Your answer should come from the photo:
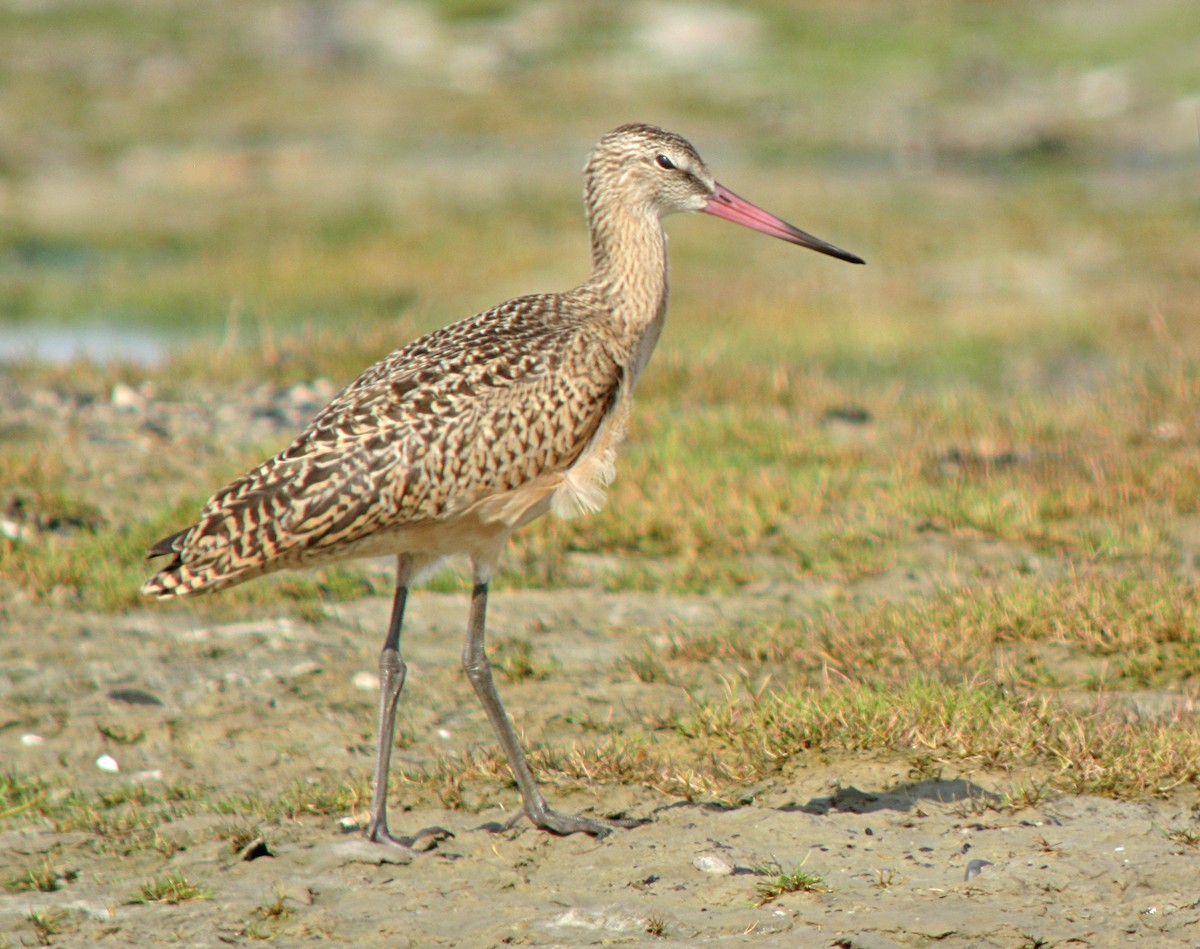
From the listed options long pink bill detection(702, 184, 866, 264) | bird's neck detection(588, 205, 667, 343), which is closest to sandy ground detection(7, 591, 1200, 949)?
bird's neck detection(588, 205, 667, 343)

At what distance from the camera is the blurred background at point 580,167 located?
14.0 m

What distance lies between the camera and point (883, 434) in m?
8.91

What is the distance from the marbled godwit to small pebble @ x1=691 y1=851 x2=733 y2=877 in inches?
15.7

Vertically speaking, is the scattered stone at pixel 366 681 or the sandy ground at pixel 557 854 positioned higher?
the scattered stone at pixel 366 681

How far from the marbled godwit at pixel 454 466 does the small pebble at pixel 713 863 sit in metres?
0.40

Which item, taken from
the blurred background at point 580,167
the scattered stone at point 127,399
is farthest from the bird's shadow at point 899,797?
the blurred background at point 580,167

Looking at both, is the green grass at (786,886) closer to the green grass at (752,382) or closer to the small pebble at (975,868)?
the small pebble at (975,868)

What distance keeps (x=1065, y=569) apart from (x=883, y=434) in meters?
2.33

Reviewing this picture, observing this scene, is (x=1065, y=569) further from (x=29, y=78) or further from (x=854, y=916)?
(x=29, y=78)

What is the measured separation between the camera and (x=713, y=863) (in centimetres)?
440

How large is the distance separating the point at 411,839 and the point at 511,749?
385 millimetres

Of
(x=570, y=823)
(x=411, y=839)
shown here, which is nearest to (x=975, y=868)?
(x=570, y=823)

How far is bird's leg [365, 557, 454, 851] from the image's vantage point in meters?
4.75

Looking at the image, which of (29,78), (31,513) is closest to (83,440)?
(31,513)
